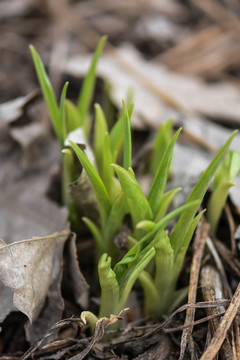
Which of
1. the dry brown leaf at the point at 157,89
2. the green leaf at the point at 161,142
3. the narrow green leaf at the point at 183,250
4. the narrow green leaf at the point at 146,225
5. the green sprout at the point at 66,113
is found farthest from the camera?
the dry brown leaf at the point at 157,89

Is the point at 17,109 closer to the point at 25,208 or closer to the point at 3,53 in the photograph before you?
the point at 25,208

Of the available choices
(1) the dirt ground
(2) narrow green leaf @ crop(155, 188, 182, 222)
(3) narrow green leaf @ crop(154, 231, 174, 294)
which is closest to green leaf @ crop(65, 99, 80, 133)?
(1) the dirt ground

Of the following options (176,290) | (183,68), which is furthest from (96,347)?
(183,68)

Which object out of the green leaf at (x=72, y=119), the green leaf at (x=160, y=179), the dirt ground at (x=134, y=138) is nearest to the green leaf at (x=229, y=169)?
the dirt ground at (x=134, y=138)

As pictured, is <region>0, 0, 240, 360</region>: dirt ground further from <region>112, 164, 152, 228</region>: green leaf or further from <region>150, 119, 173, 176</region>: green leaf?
<region>112, 164, 152, 228</region>: green leaf

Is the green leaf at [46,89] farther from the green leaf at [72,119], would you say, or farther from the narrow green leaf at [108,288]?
the narrow green leaf at [108,288]

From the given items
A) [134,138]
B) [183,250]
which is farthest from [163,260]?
[134,138]
